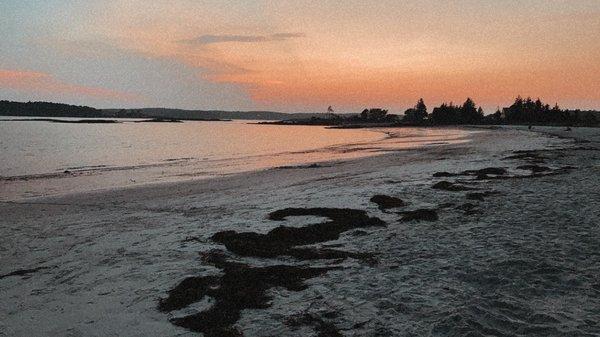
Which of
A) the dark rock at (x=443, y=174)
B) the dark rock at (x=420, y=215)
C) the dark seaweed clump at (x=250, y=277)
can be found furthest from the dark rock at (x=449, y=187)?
the dark seaweed clump at (x=250, y=277)

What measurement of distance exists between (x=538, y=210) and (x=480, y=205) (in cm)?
179

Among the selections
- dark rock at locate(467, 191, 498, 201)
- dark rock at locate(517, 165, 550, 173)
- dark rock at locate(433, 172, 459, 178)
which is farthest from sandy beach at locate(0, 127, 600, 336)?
dark rock at locate(517, 165, 550, 173)

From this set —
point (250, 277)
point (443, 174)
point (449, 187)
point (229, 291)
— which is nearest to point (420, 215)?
point (449, 187)

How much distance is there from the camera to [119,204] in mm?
17453

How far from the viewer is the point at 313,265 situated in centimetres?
871

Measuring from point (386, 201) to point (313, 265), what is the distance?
700 cm

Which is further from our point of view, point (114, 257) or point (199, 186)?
point (199, 186)

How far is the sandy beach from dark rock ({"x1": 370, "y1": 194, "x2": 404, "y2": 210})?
0.11 metres

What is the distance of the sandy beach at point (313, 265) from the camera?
6.20 m

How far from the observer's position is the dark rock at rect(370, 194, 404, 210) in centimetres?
1439

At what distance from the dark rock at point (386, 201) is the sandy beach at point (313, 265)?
0.11m

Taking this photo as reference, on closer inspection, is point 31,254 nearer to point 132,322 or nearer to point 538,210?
point 132,322

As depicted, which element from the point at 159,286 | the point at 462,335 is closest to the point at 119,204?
the point at 159,286

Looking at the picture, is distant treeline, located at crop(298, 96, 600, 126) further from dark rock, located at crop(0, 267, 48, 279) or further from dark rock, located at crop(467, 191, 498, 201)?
dark rock, located at crop(0, 267, 48, 279)
